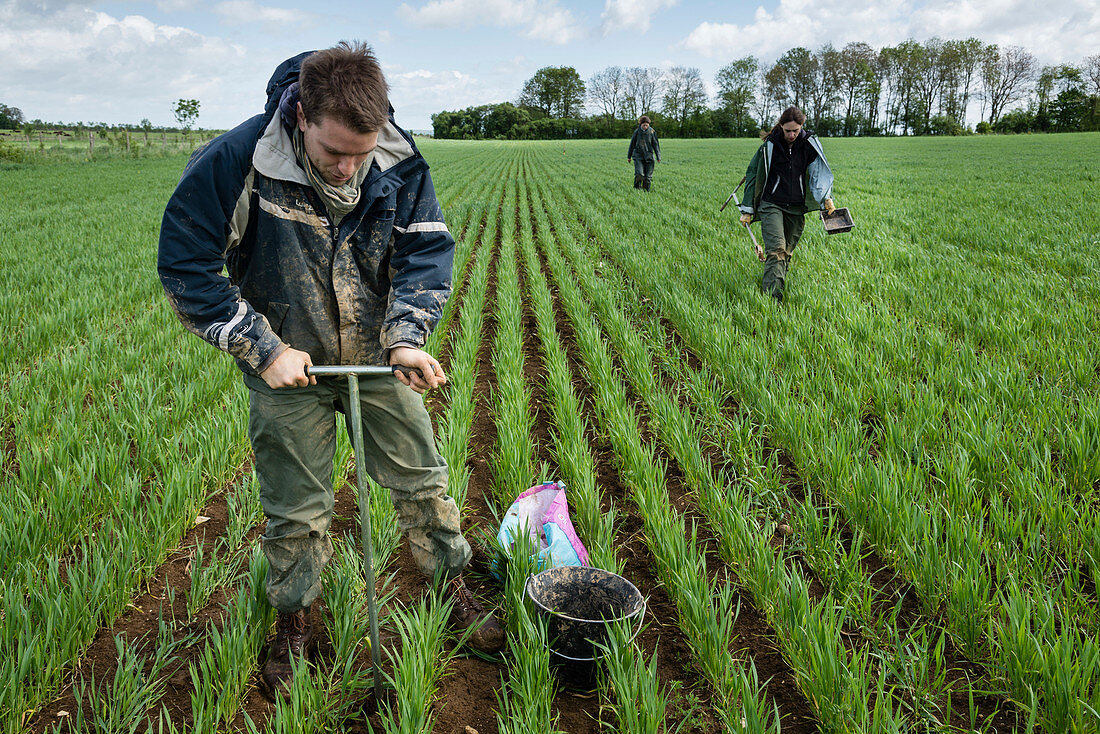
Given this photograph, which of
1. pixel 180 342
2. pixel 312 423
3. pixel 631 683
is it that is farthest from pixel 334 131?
pixel 180 342

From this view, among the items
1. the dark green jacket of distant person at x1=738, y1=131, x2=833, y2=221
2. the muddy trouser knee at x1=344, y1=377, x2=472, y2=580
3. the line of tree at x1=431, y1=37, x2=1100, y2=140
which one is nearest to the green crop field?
the muddy trouser knee at x1=344, y1=377, x2=472, y2=580

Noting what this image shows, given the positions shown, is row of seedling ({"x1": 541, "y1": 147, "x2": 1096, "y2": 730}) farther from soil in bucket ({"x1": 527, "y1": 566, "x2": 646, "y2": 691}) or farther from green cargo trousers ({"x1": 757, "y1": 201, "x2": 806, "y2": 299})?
green cargo trousers ({"x1": 757, "y1": 201, "x2": 806, "y2": 299})

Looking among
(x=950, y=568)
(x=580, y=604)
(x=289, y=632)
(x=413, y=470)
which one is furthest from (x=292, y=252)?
(x=950, y=568)

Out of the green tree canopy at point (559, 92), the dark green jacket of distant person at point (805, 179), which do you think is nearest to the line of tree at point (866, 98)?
the green tree canopy at point (559, 92)

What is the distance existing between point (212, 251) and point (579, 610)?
5.43 feet

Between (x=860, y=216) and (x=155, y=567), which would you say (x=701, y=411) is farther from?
(x=860, y=216)

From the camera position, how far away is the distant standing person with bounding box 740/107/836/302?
611 centimetres

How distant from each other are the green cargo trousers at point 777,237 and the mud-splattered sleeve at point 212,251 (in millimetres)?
5315

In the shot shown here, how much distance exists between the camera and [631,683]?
2021mm

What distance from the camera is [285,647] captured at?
217 centimetres

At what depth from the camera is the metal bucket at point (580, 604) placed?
2.12 m

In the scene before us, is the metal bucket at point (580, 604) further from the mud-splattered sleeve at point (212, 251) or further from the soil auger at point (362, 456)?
the mud-splattered sleeve at point (212, 251)

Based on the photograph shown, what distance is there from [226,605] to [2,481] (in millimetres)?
1640

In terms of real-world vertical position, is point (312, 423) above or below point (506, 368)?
above
